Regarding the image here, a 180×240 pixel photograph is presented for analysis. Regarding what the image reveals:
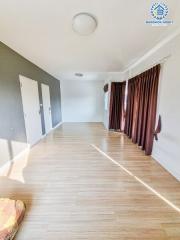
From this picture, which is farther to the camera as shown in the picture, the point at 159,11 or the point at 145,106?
the point at 145,106

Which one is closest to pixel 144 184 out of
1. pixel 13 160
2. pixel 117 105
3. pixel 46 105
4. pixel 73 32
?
pixel 13 160

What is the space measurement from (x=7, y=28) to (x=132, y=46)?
2262 millimetres

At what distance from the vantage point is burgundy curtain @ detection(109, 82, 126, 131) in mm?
4971

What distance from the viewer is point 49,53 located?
10.2ft

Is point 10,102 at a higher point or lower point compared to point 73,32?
lower

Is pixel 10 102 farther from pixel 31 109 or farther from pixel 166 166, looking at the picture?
pixel 166 166

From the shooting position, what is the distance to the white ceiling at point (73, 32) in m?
1.65

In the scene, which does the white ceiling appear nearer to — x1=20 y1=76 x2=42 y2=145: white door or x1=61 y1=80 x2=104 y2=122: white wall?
x1=20 y1=76 x2=42 y2=145: white door

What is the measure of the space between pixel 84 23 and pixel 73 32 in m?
0.33

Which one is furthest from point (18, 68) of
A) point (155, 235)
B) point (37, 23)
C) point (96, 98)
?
point (96, 98)

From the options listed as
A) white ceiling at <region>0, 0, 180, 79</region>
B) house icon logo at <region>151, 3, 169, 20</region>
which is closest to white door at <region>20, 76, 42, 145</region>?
white ceiling at <region>0, 0, 180, 79</region>

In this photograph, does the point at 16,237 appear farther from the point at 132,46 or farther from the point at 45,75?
the point at 45,75

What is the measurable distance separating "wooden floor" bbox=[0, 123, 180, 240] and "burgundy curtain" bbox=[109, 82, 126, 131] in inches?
88.1

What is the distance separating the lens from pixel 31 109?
3.68m
